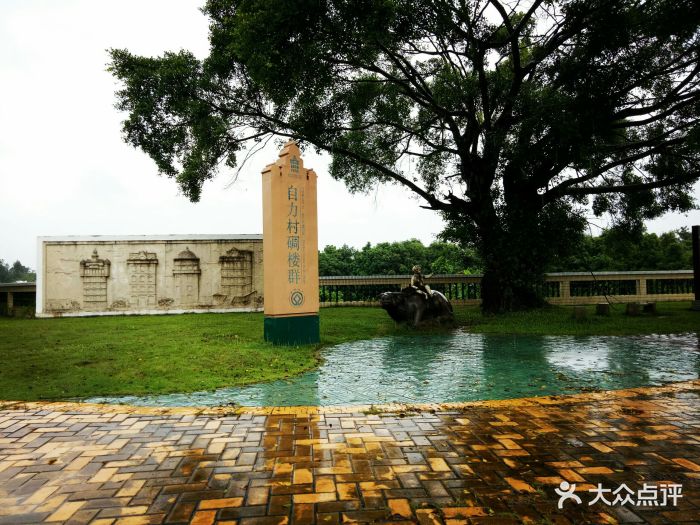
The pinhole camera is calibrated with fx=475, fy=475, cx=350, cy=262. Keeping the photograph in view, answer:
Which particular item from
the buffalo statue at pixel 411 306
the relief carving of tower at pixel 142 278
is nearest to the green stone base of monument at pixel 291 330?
the buffalo statue at pixel 411 306

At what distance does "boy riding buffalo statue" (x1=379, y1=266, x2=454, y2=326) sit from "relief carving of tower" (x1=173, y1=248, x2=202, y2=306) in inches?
302

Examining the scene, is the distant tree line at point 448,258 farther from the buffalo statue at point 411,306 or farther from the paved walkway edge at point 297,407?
the paved walkway edge at point 297,407

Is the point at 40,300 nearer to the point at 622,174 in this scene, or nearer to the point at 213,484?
the point at 213,484

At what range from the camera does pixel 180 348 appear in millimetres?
8164

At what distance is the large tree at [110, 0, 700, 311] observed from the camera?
11.1 meters

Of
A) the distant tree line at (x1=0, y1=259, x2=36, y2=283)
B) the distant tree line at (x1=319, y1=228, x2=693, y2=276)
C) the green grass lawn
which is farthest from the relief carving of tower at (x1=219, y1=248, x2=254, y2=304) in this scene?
the distant tree line at (x1=0, y1=259, x2=36, y2=283)

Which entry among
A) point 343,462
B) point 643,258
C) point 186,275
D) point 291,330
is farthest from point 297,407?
point 643,258

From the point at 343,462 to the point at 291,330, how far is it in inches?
226

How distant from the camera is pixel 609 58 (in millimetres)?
11727

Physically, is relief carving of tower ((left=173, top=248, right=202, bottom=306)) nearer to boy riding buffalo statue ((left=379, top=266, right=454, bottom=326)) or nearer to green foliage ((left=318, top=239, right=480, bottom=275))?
boy riding buffalo statue ((left=379, top=266, right=454, bottom=326))

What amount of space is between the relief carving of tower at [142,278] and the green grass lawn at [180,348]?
296 centimetres

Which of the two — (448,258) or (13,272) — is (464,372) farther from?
(13,272)

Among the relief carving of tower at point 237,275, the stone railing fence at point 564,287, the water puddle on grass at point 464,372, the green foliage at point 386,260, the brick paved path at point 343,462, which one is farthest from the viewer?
the green foliage at point 386,260

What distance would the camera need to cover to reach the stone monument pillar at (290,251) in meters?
8.75
